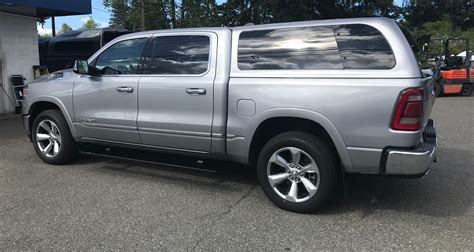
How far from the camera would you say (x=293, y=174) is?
4.54 metres

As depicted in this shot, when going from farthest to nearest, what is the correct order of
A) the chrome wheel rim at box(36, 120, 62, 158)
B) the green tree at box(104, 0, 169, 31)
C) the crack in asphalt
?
the green tree at box(104, 0, 169, 31) < the chrome wheel rim at box(36, 120, 62, 158) < the crack in asphalt

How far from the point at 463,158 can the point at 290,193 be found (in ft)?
11.7

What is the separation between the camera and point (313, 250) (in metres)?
3.77

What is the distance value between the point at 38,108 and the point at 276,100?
372cm

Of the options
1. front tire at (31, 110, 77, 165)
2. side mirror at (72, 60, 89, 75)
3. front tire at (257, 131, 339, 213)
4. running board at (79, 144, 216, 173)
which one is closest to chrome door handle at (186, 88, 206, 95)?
front tire at (257, 131, 339, 213)

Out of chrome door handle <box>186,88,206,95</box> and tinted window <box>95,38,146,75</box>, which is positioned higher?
tinted window <box>95,38,146,75</box>

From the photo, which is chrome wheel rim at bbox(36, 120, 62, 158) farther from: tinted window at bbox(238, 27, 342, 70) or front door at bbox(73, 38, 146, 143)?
tinted window at bbox(238, 27, 342, 70)

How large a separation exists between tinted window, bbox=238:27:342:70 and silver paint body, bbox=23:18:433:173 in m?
0.08

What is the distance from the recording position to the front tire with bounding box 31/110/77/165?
619 cm

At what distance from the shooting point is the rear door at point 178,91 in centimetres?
499

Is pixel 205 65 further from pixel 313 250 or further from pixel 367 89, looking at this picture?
pixel 313 250

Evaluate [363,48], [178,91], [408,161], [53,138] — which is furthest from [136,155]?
[408,161]

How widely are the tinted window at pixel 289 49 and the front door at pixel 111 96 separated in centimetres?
144

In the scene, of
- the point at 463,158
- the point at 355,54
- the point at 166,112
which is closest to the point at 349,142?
the point at 355,54
